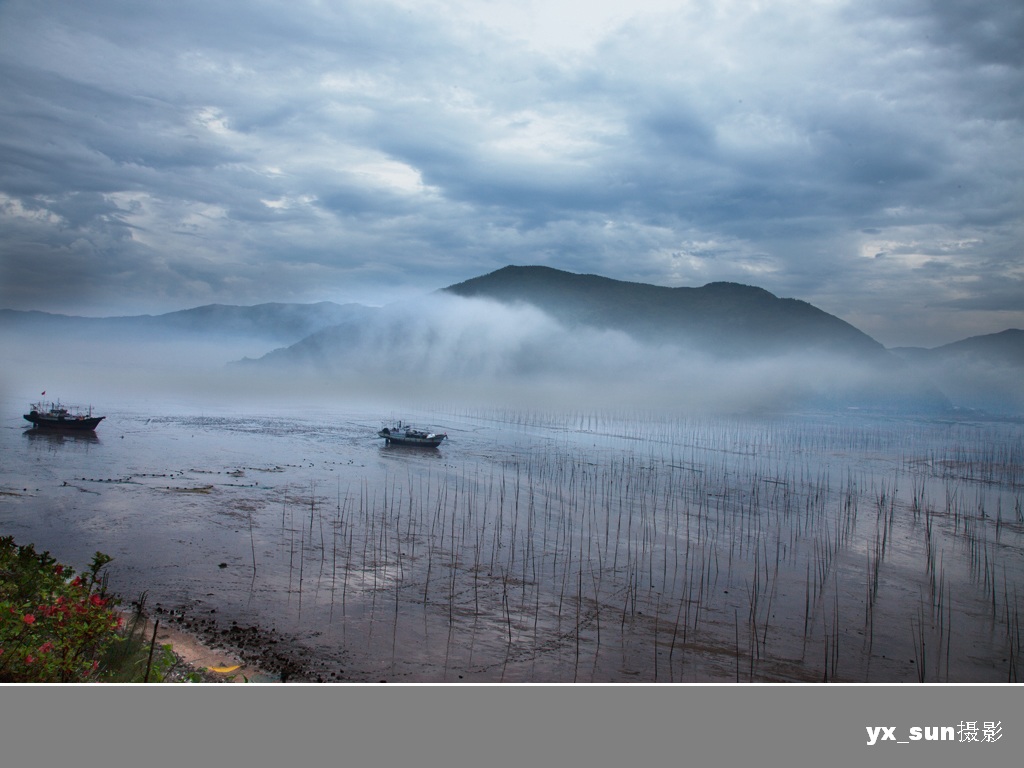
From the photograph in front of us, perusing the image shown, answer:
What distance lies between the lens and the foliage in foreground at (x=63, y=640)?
562 cm

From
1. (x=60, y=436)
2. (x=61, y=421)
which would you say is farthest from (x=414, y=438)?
(x=61, y=421)

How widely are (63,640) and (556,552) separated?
1014cm

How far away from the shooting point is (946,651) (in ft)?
33.9

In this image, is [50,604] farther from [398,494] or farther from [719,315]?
[719,315]

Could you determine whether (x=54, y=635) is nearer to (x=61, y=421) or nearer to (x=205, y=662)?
(x=205, y=662)

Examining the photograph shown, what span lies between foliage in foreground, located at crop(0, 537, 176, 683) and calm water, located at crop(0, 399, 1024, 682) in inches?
97.9

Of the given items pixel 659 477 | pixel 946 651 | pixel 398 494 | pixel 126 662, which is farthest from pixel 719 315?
pixel 126 662

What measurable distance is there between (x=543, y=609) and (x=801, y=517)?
35.7 feet

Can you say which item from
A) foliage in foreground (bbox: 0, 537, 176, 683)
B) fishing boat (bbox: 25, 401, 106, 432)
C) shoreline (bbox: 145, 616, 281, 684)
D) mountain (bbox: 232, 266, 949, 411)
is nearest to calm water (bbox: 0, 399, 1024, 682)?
shoreline (bbox: 145, 616, 281, 684)

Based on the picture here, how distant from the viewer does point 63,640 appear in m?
6.05

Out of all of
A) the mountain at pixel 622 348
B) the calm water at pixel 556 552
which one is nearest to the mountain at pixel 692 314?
the mountain at pixel 622 348

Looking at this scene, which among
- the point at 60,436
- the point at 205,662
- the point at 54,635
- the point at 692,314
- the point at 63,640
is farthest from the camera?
the point at 692,314

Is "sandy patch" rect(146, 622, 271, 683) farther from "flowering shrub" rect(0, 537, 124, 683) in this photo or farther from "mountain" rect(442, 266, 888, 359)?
"mountain" rect(442, 266, 888, 359)

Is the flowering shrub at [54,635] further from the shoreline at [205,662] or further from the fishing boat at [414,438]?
the fishing boat at [414,438]
